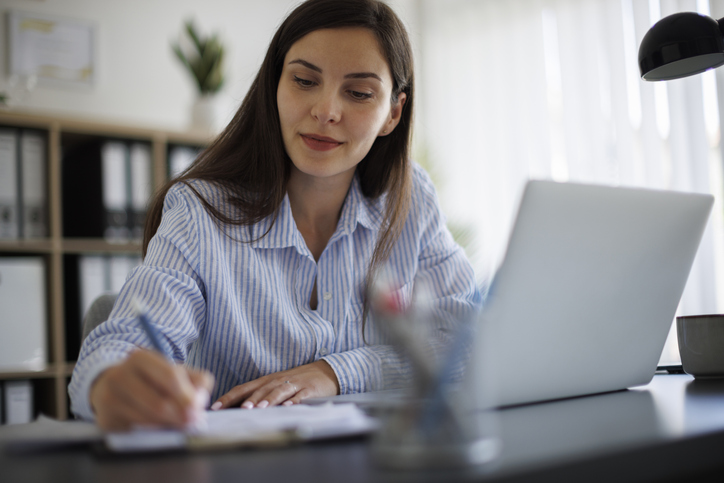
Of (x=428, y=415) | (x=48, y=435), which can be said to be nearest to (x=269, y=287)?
(x=48, y=435)

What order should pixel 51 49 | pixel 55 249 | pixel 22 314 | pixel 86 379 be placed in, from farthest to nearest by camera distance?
pixel 51 49 → pixel 55 249 → pixel 22 314 → pixel 86 379

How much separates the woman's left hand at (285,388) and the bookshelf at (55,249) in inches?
52.1

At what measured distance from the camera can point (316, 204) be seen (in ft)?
4.65

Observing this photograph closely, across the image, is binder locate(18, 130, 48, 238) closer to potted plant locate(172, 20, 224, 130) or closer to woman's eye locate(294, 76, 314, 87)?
potted plant locate(172, 20, 224, 130)

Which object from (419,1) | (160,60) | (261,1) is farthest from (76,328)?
(419,1)

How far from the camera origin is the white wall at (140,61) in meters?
2.75

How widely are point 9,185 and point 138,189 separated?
438 millimetres

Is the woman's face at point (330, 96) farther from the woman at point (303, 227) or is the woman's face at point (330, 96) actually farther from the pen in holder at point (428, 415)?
the pen in holder at point (428, 415)

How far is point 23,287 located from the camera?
2262mm

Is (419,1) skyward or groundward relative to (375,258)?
skyward

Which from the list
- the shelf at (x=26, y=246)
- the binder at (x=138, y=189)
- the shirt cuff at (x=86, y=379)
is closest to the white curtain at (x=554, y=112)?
the binder at (x=138, y=189)

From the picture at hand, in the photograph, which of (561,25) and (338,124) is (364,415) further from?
(561,25)

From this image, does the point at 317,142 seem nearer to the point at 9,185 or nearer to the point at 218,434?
the point at 218,434

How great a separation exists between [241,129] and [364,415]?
87 centimetres
